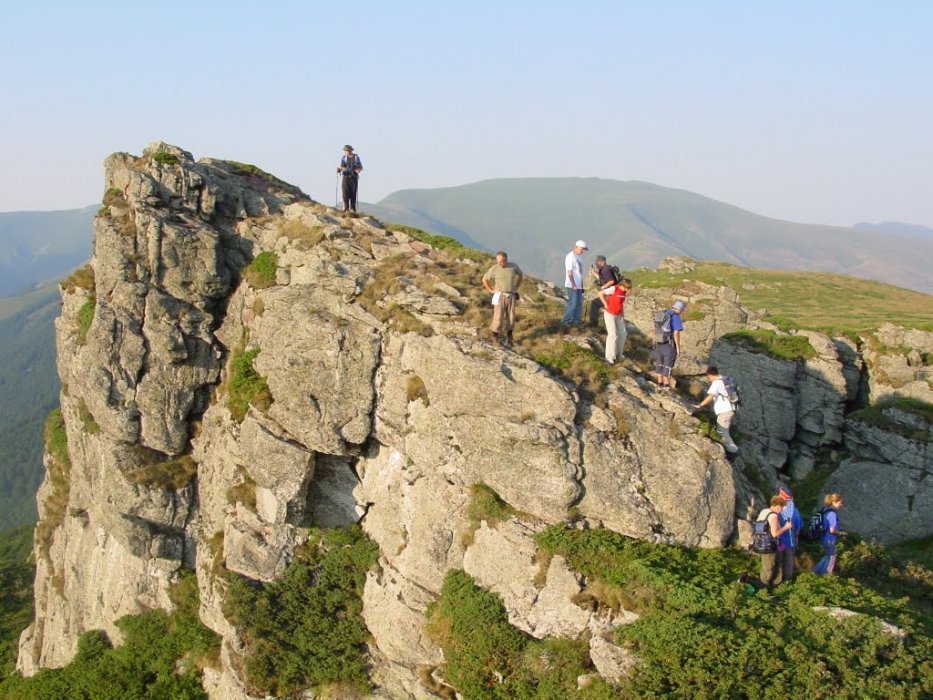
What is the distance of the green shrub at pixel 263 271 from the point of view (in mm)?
27781

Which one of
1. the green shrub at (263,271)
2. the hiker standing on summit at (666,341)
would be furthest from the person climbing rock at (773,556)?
the green shrub at (263,271)

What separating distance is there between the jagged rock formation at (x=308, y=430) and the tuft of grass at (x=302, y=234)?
117 millimetres

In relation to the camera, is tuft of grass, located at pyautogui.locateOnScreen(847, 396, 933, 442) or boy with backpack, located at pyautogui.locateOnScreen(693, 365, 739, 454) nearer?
A: boy with backpack, located at pyautogui.locateOnScreen(693, 365, 739, 454)

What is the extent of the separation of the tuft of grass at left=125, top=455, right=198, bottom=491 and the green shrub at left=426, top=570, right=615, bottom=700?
47.3 ft

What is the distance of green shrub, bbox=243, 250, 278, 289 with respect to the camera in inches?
1094

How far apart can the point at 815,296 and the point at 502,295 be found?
45633mm

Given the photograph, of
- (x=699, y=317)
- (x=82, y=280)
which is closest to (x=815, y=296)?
(x=699, y=317)

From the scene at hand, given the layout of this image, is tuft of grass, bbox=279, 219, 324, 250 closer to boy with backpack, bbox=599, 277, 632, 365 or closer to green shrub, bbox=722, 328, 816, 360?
boy with backpack, bbox=599, 277, 632, 365

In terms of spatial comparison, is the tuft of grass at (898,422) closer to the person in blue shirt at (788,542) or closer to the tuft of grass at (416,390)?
the person in blue shirt at (788,542)

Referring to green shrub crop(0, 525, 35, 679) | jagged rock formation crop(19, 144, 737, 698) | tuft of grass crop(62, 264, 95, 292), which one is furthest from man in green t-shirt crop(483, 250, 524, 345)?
green shrub crop(0, 525, 35, 679)

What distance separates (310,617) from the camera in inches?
910

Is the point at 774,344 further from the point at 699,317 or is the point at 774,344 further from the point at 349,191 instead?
the point at 349,191

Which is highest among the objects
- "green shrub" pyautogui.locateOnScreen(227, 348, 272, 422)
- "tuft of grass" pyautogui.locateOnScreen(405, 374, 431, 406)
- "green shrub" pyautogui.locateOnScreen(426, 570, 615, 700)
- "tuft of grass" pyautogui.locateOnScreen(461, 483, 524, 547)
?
"tuft of grass" pyautogui.locateOnScreen(405, 374, 431, 406)

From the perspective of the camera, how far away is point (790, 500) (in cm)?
1698
